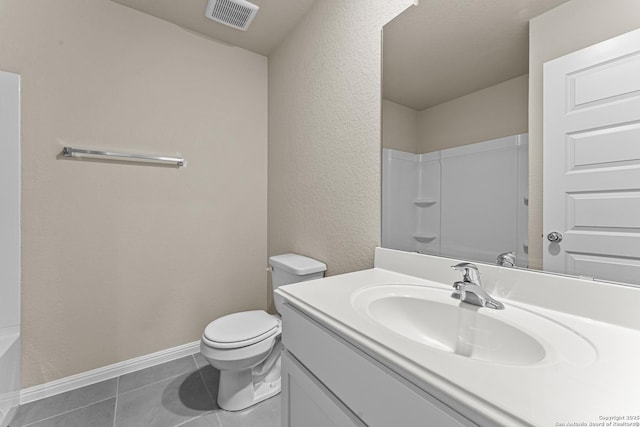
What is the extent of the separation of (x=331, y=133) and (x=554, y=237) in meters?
1.04

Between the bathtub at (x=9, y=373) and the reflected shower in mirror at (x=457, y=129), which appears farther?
the bathtub at (x=9, y=373)

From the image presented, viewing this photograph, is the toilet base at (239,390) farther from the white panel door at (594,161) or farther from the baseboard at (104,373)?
the white panel door at (594,161)

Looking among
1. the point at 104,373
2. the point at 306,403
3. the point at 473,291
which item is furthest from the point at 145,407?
the point at 473,291

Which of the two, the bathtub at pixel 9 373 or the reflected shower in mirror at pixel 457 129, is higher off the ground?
the reflected shower in mirror at pixel 457 129

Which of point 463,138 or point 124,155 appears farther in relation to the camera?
point 124,155

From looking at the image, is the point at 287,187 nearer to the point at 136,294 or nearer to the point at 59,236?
the point at 136,294

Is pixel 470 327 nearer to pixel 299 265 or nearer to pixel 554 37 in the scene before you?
pixel 554 37

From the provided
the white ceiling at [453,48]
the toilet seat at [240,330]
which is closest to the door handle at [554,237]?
the white ceiling at [453,48]

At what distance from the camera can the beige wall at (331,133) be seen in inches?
46.8

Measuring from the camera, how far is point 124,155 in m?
1.55

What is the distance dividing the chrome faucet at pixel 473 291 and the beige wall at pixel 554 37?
0.52 ft

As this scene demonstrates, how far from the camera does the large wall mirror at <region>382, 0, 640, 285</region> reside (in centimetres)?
75

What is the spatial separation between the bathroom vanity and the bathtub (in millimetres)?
1304

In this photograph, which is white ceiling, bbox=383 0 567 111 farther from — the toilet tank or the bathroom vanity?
the toilet tank
